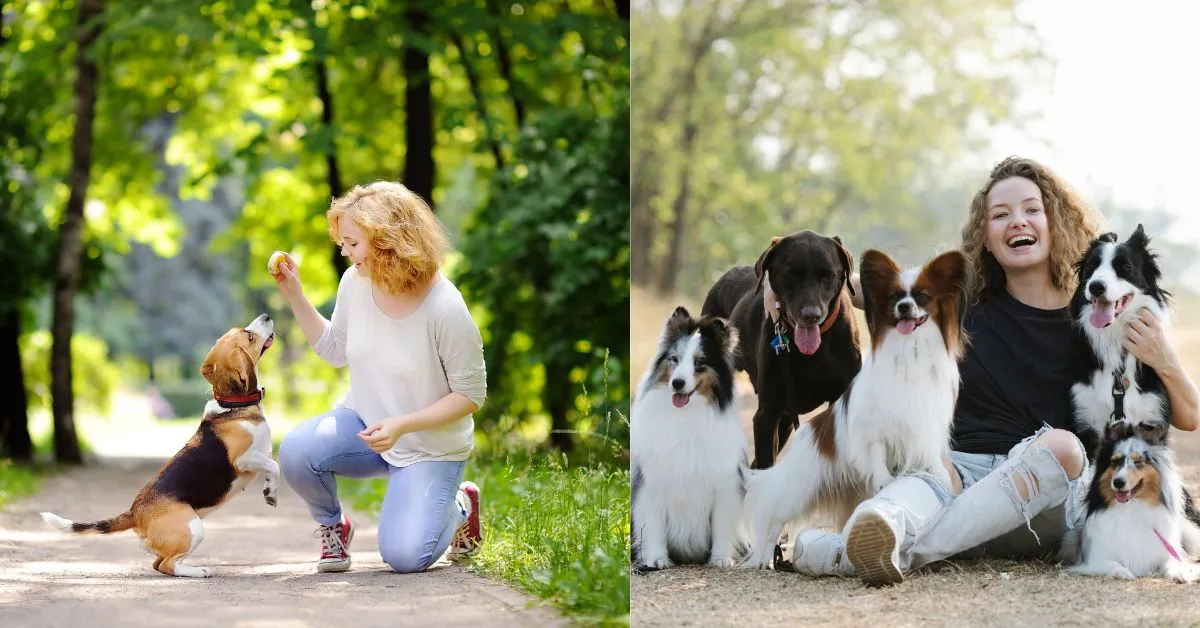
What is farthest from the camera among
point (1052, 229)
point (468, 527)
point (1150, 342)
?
point (468, 527)

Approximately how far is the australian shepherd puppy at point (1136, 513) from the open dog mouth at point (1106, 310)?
342mm

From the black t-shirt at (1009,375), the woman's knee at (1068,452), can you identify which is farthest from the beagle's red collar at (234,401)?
the woman's knee at (1068,452)

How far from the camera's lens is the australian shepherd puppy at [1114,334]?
394 centimetres

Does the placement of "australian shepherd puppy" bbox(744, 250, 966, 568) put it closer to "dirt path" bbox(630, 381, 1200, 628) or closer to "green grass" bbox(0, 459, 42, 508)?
"dirt path" bbox(630, 381, 1200, 628)

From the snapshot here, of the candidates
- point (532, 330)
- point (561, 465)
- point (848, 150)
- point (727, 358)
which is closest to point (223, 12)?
point (532, 330)

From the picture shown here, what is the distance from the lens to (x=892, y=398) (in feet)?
12.8

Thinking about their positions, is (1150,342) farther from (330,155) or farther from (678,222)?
(330,155)

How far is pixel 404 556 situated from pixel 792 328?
5.42 ft

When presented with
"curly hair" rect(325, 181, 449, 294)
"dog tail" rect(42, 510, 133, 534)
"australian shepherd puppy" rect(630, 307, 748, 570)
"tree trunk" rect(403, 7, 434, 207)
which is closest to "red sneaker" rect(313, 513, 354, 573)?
"dog tail" rect(42, 510, 133, 534)

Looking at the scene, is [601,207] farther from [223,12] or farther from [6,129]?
[6,129]

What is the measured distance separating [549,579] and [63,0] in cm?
991

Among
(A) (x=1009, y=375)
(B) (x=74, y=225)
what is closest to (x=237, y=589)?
(A) (x=1009, y=375)

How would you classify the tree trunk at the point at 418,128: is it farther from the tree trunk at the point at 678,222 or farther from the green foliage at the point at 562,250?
the tree trunk at the point at 678,222

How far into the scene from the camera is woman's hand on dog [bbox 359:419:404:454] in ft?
13.8
